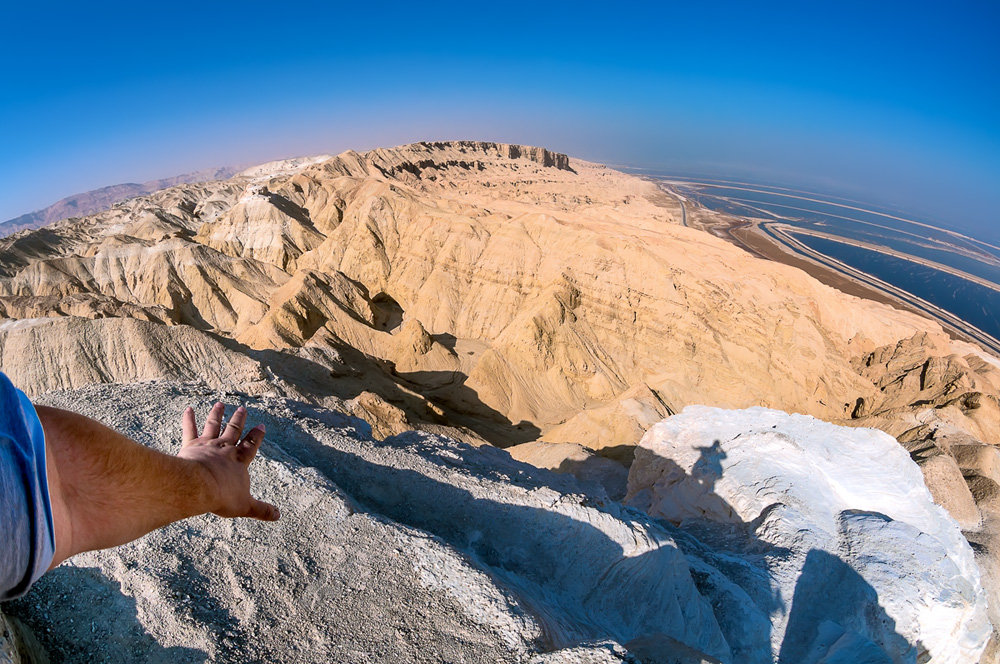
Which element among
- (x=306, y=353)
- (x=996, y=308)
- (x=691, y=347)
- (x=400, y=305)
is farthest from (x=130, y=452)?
(x=996, y=308)

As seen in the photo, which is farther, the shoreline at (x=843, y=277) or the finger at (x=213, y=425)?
the shoreline at (x=843, y=277)

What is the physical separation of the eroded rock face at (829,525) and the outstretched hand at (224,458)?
825cm

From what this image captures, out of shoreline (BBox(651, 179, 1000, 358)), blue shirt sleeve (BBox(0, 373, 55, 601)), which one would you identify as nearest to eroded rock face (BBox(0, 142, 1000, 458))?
shoreline (BBox(651, 179, 1000, 358))

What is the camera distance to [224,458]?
267cm

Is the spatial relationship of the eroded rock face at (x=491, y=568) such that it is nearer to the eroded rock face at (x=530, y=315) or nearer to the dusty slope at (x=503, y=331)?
the dusty slope at (x=503, y=331)

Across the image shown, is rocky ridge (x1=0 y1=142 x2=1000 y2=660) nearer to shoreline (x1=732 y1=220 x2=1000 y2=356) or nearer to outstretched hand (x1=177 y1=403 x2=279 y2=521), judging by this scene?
outstretched hand (x1=177 y1=403 x2=279 y2=521)

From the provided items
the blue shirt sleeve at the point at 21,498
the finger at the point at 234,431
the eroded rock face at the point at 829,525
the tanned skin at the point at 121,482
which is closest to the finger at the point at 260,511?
the tanned skin at the point at 121,482

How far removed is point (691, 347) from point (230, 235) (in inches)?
1544

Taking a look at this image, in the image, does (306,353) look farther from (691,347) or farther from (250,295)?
(691,347)

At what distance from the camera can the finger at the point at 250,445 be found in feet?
9.11

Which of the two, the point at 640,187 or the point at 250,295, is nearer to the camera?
the point at 250,295

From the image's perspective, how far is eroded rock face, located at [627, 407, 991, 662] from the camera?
765 centimetres

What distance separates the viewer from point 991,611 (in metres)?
9.62

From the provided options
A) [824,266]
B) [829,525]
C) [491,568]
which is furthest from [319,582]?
[824,266]
